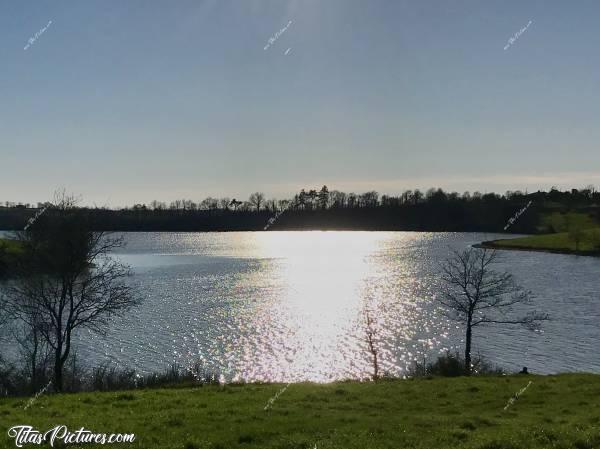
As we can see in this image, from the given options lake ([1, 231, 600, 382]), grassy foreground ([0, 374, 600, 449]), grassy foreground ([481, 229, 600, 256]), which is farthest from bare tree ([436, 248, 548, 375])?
grassy foreground ([481, 229, 600, 256])

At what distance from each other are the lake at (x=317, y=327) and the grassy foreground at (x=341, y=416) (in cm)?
1851

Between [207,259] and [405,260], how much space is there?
4950cm

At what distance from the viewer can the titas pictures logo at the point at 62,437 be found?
556 inches

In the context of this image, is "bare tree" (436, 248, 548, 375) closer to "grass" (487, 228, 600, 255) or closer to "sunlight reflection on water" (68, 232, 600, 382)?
"sunlight reflection on water" (68, 232, 600, 382)

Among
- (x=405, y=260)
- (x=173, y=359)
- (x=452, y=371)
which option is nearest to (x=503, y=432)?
(x=452, y=371)

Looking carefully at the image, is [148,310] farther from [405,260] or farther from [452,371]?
[405,260]

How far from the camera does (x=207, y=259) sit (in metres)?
141

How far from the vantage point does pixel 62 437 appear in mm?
14500

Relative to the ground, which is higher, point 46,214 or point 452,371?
point 46,214

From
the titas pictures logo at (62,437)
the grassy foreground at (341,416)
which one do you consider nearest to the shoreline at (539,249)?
the grassy foreground at (341,416)

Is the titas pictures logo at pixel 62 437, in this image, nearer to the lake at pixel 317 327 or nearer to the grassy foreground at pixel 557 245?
the lake at pixel 317 327

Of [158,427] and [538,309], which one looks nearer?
[158,427]

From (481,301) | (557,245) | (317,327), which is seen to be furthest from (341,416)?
(557,245)

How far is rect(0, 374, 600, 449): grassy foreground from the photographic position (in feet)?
47.4
